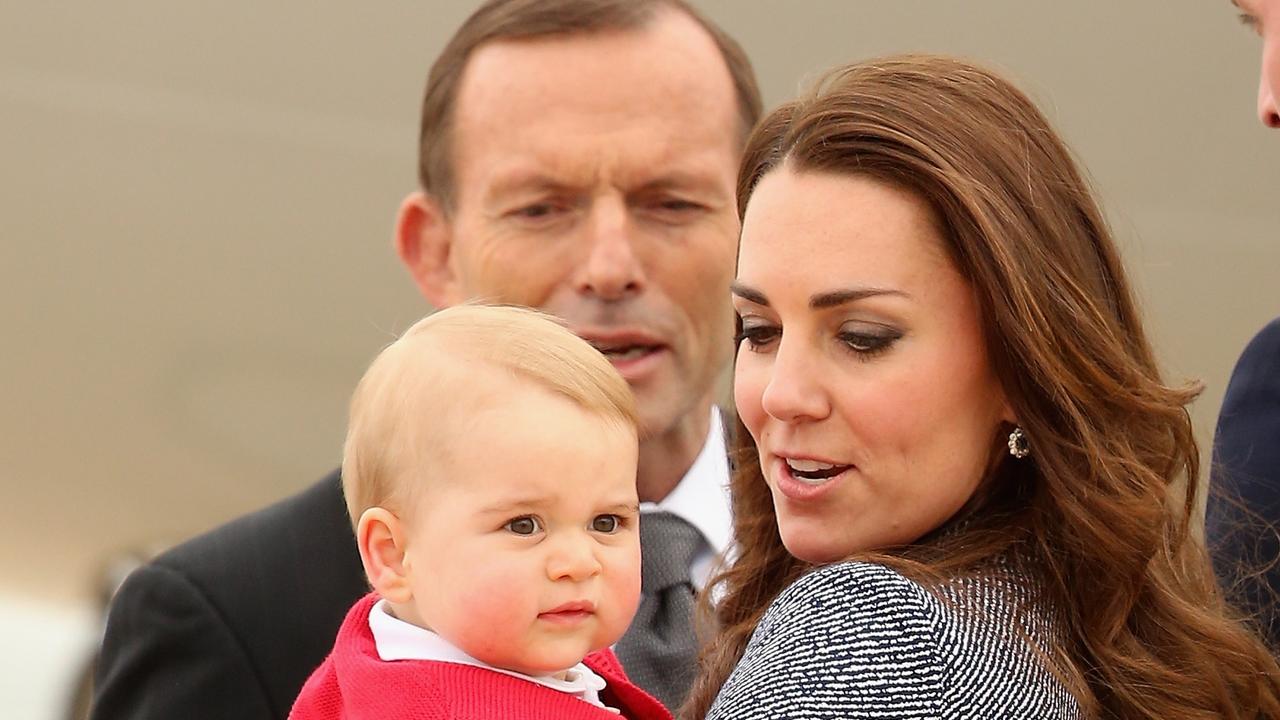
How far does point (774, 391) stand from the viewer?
2162mm

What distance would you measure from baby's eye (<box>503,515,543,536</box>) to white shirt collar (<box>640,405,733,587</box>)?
116 centimetres

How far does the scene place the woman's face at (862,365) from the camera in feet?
6.93

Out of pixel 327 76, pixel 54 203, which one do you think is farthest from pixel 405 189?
pixel 54 203

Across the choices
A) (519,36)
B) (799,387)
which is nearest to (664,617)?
(799,387)

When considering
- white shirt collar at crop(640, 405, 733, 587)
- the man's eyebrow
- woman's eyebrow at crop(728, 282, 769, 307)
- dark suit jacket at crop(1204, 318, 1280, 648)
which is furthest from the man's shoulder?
the man's eyebrow

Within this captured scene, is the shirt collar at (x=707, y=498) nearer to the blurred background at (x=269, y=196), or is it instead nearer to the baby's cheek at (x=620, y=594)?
the baby's cheek at (x=620, y=594)

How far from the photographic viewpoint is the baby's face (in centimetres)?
199

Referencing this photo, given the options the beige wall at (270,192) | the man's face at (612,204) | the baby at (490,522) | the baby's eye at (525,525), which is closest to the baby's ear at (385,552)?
the baby at (490,522)

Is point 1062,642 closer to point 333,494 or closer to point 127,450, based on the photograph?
point 333,494

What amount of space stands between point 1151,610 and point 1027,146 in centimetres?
59

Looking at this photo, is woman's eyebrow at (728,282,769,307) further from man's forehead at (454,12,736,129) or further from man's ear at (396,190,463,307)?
man's ear at (396,190,463,307)

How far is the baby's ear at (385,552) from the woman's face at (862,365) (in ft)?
1.56

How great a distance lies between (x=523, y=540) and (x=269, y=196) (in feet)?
12.2

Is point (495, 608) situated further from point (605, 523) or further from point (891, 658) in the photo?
point (891, 658)
